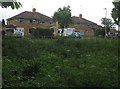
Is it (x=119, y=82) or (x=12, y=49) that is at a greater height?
(x=12, y=49)

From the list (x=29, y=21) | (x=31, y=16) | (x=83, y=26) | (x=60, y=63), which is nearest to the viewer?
(x=60, y=63)

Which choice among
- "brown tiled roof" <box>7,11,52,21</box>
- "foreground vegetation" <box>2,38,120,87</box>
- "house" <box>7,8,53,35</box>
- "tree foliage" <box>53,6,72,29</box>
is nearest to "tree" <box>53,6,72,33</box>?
"tree foliage" <box>53,6,72,29</box>

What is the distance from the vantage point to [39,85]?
1318cm

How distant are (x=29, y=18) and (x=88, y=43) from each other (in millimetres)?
49295

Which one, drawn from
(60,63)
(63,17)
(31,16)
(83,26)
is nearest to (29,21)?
(31,16)

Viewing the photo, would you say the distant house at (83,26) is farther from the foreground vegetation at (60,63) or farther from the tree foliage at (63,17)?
the foreground vegetation at (60,63)

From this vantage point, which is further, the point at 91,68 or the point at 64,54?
the point at 64,54

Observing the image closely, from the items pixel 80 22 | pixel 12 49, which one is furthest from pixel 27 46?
pixel 80 22

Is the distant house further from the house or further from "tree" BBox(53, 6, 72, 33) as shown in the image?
"tree" BBox(53, 6, 72, 33)

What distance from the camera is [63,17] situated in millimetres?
62688

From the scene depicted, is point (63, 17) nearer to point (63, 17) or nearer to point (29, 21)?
point (63, 17)

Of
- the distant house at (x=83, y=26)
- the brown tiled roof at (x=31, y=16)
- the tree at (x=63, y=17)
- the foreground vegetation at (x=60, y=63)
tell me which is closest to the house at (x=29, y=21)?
the brown tiled roof at (x=31, y=16)

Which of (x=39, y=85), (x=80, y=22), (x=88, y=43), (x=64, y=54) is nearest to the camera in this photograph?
(x=39, y=85)

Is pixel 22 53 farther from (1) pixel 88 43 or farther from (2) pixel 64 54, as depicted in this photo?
(1) pixel 88 43
